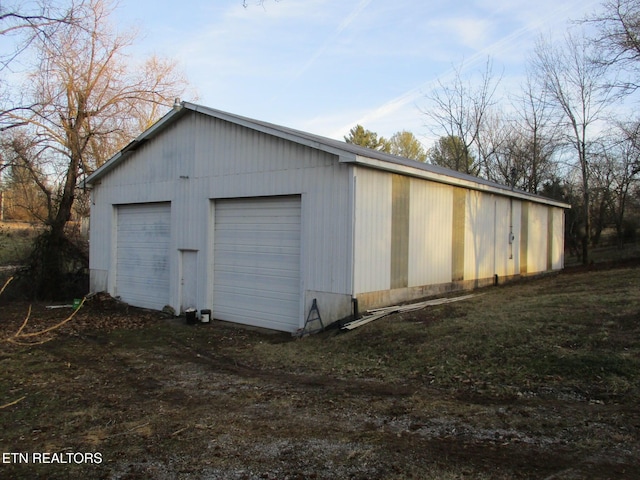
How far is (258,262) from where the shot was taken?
11.4 meters

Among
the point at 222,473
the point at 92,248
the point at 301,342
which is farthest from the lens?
the point at 92,248

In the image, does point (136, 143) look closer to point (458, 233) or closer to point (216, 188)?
point (216, 188)

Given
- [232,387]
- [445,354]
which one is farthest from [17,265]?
[445,354]

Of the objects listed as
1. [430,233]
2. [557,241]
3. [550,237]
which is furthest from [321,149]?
[557,241]

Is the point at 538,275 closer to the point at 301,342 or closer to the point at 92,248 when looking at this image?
the point at 301,342

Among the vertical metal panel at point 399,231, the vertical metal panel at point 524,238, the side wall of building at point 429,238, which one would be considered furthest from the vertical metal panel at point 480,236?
the vertical metal panel at point 399,231

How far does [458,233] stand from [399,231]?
3.23 m

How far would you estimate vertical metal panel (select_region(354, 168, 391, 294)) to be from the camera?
954cm

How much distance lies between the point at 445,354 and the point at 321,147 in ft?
15.6

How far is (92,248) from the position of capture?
1593cm

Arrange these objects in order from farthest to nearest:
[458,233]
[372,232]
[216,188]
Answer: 1. [458,233]
2. [216,188]
3. [372,232]

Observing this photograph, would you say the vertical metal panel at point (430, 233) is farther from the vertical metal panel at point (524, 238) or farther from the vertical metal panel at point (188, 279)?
the vertical metal panel at point (524, 238)

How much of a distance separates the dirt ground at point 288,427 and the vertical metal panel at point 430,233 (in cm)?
534

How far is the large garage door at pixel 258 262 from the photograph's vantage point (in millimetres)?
10648
